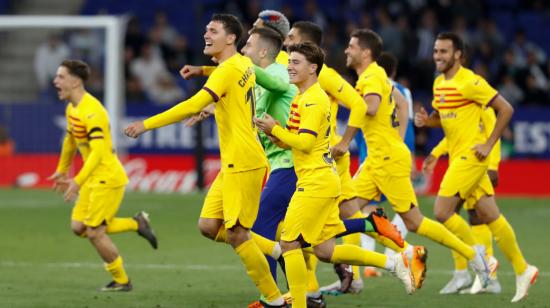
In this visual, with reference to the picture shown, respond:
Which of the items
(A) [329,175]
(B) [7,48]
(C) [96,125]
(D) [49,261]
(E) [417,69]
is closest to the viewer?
(A) [329,175]

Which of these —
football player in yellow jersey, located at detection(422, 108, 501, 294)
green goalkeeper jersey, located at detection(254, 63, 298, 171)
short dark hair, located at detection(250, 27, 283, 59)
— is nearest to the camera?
green goalkeeper jersey, located at detection(254, 63, 298, 171)

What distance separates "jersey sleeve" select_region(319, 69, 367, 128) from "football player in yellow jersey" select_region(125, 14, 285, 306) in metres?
1.25

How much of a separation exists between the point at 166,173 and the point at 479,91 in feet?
41.4

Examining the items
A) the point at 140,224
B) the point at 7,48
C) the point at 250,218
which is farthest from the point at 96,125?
the point at 7,48

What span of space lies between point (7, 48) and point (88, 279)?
15245 millimetres

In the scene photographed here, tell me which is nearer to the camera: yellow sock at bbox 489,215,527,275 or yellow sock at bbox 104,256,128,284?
yellow sock at bbox 489,215,527,275

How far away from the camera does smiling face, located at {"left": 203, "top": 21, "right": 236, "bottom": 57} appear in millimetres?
9914

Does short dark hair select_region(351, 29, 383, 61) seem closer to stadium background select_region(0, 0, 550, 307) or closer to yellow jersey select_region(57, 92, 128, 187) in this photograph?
yellow jersey select_region(57, 92, 128, 187)

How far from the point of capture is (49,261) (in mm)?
13789

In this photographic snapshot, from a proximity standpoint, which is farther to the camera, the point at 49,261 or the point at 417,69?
the point at 417,69

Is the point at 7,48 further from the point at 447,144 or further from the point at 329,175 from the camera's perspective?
the point at 329,175

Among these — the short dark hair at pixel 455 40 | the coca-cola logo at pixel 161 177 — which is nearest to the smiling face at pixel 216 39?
the short dark hair at pixel 455 40

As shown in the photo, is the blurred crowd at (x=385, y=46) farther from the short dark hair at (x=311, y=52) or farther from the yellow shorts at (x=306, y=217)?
the yellow shorts at (x=306, y=217)

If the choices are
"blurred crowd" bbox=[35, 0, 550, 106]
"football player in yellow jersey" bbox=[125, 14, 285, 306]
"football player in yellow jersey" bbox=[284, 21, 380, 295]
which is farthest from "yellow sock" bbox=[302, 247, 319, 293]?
"blurred crowd" bbox=[35, 0, 550, 106]
